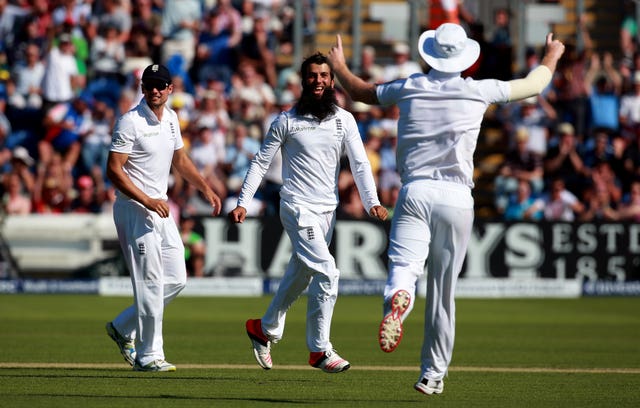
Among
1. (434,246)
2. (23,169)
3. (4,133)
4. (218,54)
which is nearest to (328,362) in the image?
(434,246)

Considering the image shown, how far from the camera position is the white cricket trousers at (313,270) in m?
9.21

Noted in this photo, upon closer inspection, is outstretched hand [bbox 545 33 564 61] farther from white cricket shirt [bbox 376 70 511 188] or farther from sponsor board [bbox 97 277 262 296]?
sponsor board [bbox 97 277 262 296]

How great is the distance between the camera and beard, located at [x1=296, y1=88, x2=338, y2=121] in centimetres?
923

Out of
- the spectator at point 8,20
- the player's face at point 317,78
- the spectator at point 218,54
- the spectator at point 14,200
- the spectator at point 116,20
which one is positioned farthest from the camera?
the spectator at point 8,20

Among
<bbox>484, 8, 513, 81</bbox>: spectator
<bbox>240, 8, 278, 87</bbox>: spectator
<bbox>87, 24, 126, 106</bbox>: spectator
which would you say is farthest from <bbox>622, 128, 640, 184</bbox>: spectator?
<bbox>87, 24, 126, 106</bbox>: spectator

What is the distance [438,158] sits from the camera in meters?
7.91

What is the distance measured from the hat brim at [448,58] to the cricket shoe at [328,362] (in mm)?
2343

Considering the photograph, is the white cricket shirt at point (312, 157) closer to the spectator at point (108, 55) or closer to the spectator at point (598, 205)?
the spectator at point (598, 205)

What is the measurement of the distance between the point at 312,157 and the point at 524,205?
11148mm

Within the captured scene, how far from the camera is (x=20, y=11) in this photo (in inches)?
887

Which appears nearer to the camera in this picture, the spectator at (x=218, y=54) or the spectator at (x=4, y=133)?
the spectator at (x=4, y=133)

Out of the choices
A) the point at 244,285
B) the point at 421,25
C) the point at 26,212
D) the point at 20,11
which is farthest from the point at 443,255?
the point at 20,11

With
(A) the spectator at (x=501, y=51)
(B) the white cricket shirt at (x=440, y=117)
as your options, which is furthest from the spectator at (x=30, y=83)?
(B) the white cricket shirt at (x=440, y=117)

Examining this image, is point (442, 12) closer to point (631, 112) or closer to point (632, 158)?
point (631, 112)
